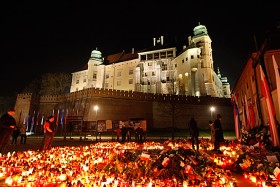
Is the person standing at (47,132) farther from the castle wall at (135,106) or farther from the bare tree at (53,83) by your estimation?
the bare tree at (53,83)

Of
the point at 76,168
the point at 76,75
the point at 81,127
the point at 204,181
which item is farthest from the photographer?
the point at 76,75

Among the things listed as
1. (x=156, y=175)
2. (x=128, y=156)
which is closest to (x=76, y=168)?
(x=128, y=156)

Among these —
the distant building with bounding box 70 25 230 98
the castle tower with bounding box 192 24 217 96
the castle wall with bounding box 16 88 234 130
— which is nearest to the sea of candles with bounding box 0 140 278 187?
A: the castle wall with bounding box 16 88 234 130

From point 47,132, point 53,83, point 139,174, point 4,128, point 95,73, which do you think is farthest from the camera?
point 95,73

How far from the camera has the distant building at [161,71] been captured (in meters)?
52.1

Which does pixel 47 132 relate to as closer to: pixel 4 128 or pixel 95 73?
pixel 4 128

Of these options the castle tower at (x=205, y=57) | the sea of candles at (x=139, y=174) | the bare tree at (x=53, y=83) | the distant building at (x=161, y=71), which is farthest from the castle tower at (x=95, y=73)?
the sea of candles at (x=139, y=174)

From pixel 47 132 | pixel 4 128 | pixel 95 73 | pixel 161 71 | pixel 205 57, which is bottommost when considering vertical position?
pixel 47 132

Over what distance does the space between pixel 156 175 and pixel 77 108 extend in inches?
1391

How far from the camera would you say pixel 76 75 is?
A: 72.5 meters

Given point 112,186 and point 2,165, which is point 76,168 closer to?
point 112,186

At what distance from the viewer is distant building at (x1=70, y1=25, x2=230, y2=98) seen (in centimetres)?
5212

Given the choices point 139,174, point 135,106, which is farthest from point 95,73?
point 139,174

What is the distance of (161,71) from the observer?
192 feet
